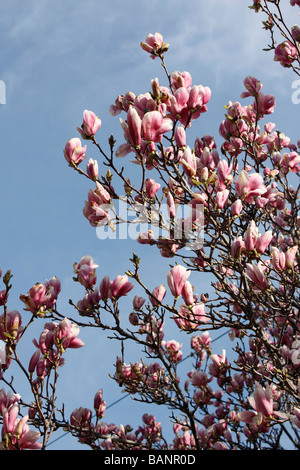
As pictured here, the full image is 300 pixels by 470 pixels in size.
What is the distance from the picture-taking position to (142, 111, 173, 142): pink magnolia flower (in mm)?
2500

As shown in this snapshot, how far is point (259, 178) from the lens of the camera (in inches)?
109

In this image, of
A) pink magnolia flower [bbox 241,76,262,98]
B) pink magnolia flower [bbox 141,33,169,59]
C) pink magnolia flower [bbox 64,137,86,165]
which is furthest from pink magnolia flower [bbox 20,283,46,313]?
pink magnolia flower [bbox 241,76,262,98]

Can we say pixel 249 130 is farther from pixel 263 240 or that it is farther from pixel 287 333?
pixel 287 333

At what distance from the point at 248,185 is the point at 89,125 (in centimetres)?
119

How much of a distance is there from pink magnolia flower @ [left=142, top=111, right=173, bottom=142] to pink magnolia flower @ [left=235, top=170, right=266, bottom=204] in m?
0.62

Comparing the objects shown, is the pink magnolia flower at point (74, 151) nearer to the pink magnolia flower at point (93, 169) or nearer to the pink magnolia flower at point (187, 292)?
the pink magnolia flower at point (93, 169)

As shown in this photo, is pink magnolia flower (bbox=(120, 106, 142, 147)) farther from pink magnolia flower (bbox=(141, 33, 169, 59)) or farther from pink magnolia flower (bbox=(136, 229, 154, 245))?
pink magnolia flower (bbox=(141, 33, 169, 59))

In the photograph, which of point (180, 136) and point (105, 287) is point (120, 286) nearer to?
point (105, 287)

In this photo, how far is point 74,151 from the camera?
112 inches

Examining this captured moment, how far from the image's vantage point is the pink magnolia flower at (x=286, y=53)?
13.4 ft

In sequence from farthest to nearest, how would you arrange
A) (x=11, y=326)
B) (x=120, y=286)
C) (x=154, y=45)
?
(x=154, y=45)
(x=120, y=286)
(x=11, y=326)

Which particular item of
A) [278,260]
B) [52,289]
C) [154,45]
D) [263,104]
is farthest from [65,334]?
[263,104]

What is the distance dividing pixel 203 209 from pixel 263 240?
490 millimetres

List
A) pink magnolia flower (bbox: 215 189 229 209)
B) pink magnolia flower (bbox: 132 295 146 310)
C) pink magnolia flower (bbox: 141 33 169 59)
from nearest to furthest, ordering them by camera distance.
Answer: pink magnolia flower (bbox: 215 189 229 209) → pink magnolia flower (bbox: 141 33 169 59) → pink magnolia flower (bbox: 132 295 146 310)
